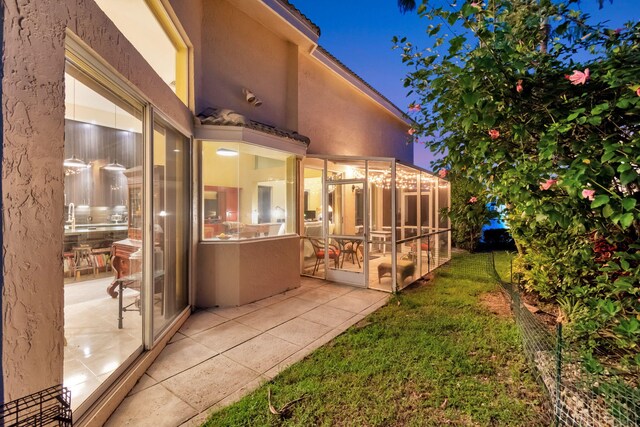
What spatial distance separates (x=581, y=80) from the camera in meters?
1.94

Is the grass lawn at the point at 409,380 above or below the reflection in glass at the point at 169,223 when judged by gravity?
below

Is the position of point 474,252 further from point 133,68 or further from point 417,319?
point 133,68

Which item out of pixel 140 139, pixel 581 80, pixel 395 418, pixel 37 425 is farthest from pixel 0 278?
pixel 581 80

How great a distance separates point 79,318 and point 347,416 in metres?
2.92

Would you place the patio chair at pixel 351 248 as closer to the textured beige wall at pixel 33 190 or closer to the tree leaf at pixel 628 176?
the tree leaf at pixel 628 176

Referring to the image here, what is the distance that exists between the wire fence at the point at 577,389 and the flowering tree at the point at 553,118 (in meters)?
0.29

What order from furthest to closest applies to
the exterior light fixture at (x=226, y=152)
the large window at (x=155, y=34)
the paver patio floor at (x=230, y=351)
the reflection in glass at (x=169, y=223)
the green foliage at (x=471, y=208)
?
the exterior light fixture at (x=226, y=152), the reflection in glass at (x=169, y=223), the large window at (x=155, y=34), the green foliage at (x=471, y=208), the paver patio floor at (x=230, y=351)

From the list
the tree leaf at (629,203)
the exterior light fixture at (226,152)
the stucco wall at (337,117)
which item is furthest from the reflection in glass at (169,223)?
the tree leaf at (629,203)

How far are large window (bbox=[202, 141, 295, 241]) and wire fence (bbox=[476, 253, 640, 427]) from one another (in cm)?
489

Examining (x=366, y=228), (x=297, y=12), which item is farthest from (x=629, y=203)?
(x=297, y=12)

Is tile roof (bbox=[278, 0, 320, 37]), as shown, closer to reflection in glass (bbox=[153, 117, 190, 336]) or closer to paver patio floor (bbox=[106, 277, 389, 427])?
reflection in glass (bbox=[153, 117, 190, 336])

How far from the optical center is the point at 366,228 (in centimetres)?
695

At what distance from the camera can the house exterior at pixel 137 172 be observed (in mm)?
1839

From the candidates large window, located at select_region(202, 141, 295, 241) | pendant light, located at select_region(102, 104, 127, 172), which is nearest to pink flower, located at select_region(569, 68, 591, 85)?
pendant light, located at select_region(102, 104, 127, 172)
